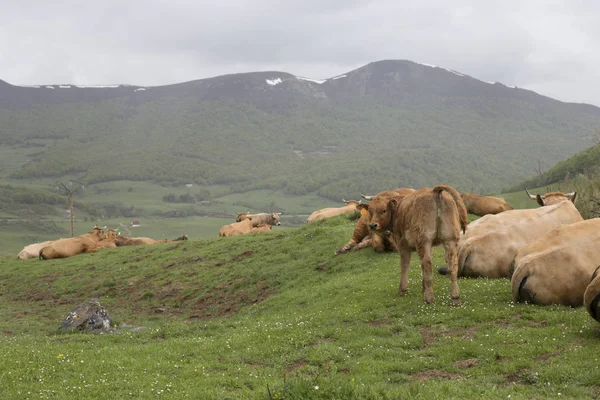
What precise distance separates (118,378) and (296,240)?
1665cm

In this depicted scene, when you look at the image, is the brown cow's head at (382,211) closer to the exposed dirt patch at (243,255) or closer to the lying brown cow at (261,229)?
the exposed dirt patch at (243,255)

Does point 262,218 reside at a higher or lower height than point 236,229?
lower

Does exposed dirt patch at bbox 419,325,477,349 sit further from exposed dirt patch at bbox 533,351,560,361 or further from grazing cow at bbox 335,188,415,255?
grazing cow at bbox 335,188,415,255

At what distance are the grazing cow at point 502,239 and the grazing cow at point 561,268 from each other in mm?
2814

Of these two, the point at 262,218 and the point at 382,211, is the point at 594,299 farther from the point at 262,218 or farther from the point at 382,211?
the point at 262,218

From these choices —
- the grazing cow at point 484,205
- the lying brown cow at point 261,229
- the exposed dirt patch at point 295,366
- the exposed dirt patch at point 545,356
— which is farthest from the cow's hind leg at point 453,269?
the lying brown cow at point 261,229

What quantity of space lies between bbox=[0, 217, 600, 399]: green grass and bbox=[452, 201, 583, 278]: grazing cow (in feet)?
2.67

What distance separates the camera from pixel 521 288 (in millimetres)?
12109

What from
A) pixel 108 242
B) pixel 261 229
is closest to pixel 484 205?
pixel 261 229

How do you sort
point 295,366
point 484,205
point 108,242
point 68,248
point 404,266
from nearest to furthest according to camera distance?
1. point 295,366
2. point 404,266
3. point 484,205
4. point 68,248
5. point 108,242

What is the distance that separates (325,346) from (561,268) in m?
5.19

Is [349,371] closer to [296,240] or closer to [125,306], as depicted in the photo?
[125,306]

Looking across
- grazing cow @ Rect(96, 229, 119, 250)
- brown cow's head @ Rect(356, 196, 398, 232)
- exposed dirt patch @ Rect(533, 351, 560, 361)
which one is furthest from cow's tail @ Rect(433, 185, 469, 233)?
grazing cow @ Rect(96, 229, 119, 250)

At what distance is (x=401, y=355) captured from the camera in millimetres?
10188
